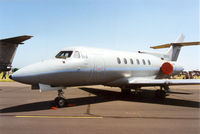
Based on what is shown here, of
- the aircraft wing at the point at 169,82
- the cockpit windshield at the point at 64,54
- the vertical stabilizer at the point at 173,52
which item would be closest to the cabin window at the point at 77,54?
the cockpit windshield at the point at 64,54

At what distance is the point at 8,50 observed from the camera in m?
13.0

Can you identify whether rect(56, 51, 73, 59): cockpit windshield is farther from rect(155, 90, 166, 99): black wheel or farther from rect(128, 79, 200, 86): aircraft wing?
rect(155, 90, 166, 99): black wheel

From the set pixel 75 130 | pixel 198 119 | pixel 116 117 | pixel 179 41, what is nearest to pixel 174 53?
→ pixel 179 41

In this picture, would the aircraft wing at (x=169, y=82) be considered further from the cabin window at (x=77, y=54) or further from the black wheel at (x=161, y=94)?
the cabin window at (x=77, y=54)

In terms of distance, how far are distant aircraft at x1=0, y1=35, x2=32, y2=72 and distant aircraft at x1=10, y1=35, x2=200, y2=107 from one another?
639 cm

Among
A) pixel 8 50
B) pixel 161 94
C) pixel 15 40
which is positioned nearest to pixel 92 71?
pixel 161 94

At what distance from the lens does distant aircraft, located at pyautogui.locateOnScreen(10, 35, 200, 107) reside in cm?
689

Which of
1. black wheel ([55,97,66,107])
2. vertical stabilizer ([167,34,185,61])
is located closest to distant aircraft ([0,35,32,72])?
black wheel ([55,97,66,107])

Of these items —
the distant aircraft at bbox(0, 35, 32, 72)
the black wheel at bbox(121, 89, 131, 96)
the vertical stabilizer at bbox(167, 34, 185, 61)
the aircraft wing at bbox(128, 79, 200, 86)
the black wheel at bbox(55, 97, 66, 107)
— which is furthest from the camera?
the vertical stabilizer at bbox(167, 34, 185, 61)

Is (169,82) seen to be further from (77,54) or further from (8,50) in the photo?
(8,50)

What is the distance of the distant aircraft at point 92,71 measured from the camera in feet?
22.6

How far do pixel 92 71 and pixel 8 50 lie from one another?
8.29 metres

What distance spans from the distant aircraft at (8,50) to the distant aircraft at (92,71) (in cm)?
639

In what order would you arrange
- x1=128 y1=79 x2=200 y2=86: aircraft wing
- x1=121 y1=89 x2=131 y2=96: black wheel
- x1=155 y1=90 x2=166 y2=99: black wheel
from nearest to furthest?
x1=128 y1=79 x2=200 y2=86: aircraft wing < x1=155 y1=90 x2=166 y2=99: black wheel < x1=121 y1=89 x2=131 y2=96: black wheel
